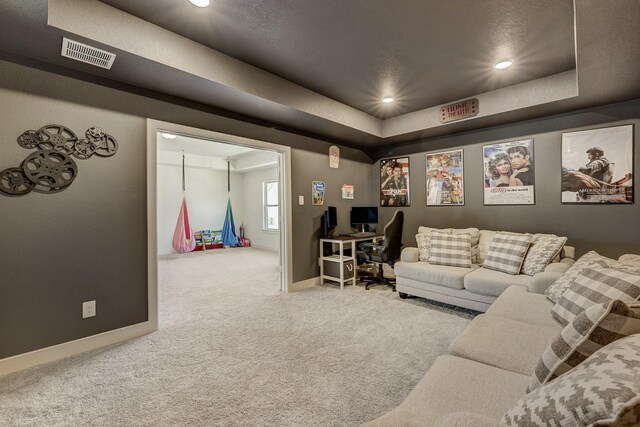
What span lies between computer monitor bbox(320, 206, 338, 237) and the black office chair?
23.5 inches

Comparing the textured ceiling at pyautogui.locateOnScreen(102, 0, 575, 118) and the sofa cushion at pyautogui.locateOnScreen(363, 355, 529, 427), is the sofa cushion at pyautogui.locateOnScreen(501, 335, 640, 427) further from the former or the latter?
the textured ceiling at pyautogui.locateOnScreen(102, 0, 575, 118)

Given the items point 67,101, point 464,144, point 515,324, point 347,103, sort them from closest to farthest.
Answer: point 515,324 → point 67,101 → point 347,103 → point 464,144

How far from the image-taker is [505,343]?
1.50 meters

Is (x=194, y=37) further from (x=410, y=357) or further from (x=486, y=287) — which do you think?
(x=486, y=287)

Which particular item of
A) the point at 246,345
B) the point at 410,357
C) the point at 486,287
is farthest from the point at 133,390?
the point at 486,287

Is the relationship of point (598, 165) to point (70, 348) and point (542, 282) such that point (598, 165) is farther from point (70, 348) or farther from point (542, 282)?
point (70, 348)

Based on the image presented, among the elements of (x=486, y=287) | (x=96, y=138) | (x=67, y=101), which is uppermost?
(x=67, y=101)

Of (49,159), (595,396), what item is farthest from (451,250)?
(49,159)

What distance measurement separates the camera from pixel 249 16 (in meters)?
2.15

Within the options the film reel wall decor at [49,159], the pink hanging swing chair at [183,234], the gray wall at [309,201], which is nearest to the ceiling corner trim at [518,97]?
the gray wall at [309,201]

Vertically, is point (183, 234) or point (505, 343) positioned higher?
point (183, 234)

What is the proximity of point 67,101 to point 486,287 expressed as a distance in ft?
13.6

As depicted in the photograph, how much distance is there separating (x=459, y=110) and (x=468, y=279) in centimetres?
226

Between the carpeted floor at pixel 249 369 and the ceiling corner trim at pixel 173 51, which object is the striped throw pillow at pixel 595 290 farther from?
the ceiling corner trim at pixel 173 51
